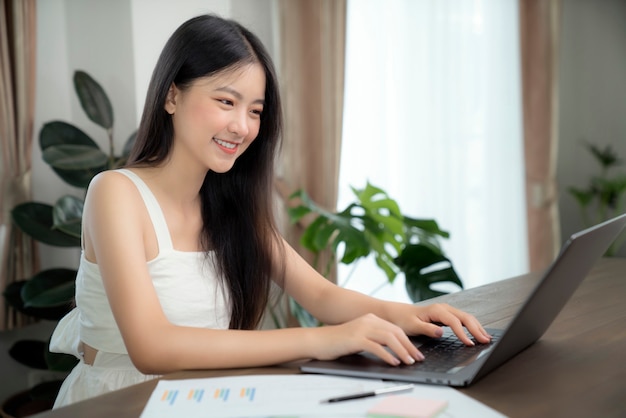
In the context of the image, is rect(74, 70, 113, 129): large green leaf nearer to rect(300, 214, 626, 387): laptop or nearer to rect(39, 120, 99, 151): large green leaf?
rect(39, 120, 99, 151): large green leaf

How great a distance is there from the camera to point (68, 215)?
2418 mm

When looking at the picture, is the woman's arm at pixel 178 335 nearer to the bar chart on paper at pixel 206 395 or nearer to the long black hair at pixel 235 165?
the bar chart on paper at pixel 206 395

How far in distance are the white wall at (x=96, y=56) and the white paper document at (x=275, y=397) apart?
2114 millimetres

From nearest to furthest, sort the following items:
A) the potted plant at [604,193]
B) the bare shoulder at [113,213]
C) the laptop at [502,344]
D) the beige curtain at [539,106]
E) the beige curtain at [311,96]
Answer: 1. the laptop at [502,344]
2. the bare shoulder at [113,213]
3. the beige curtain at [311,96]
4. the beige curtain at [539,106]
5. the potted plant at [604,193]

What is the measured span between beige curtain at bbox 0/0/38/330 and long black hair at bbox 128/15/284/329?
1.25 meters

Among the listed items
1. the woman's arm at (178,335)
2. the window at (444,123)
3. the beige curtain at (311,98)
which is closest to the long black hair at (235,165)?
the woman's arm at (178,335)

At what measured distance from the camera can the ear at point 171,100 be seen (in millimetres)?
1567

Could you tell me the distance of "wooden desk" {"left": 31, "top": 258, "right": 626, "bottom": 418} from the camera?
3.06 ft

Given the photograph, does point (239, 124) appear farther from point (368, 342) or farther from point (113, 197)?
point (368, 342)

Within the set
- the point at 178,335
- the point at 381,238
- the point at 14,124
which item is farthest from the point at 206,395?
the point at 14,124

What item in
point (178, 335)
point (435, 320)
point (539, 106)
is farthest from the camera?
point (539, 106)

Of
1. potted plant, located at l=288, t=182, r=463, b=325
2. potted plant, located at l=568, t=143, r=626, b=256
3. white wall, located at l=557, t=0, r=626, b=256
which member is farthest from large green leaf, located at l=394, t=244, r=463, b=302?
white wall, located at l=557, t=0, r=626, b=256

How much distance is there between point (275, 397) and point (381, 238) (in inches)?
75.8

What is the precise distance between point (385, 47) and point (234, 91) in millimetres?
2288
